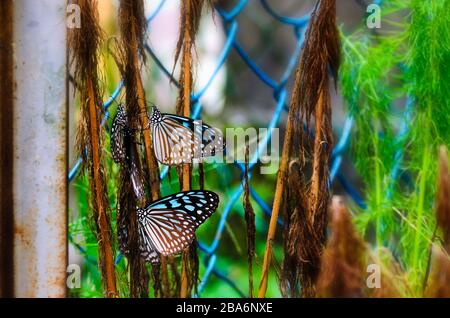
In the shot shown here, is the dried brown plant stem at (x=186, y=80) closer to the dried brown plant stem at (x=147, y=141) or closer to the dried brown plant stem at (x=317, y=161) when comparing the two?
the dried brown plant stem at (x=147, y=141)

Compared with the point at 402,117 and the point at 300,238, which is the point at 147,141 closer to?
the point at 300,238

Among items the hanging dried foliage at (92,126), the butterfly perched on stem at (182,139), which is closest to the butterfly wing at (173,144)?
the butterfly perched on stem at (182,139)

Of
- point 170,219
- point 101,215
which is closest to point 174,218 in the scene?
point 170,219

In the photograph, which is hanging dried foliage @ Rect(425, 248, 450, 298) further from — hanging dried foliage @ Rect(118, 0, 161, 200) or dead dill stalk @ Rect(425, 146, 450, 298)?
hanging dried foliage @ Rect(118, 0, 161, 200)

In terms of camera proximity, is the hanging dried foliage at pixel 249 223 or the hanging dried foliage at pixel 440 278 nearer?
the hanging dried foliage at pixel 440 278

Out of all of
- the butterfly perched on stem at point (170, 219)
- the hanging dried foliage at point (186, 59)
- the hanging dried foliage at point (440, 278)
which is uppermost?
the hanging dried foliage at point (186, 59)

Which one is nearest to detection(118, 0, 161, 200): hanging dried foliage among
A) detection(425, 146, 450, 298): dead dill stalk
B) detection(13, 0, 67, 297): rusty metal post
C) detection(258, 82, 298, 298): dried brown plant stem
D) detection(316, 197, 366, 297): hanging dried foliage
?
detection(13, 0, 67, 297): rusty metal post
